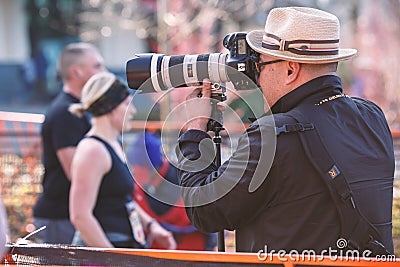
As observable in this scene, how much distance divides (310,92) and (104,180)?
1.99 metres

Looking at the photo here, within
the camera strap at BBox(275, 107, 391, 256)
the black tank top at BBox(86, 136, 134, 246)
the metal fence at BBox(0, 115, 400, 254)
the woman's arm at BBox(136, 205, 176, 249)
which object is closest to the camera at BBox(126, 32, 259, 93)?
the camera strap at BBox(275, 107, 391, 256)

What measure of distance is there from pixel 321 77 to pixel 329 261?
2.32 ft

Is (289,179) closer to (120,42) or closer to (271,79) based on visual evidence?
(271,79)

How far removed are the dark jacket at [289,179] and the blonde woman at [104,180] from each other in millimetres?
1646

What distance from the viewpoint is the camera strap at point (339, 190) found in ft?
7.44

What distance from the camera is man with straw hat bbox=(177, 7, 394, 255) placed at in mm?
2277

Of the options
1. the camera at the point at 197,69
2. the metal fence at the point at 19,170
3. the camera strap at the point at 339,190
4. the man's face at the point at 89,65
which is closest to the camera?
the camera strap at the point at 339,190

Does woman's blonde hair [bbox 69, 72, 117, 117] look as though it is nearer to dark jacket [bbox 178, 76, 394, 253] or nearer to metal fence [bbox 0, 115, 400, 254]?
dark jacket [bbox 178, 76, 394, 253]

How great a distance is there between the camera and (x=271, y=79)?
2463 mm

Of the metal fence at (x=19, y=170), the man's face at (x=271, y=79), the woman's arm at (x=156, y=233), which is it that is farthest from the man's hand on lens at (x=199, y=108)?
the metal fence at (x=19, y=170)

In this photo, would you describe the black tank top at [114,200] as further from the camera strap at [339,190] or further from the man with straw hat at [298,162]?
the camera strap at [339,190]

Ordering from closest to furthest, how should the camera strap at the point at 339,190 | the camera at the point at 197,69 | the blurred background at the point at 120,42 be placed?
the camera strap at the point at 339,190 < the camera at the point at 197,69 < the blurred background at the point at 120,42

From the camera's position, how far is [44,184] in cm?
487

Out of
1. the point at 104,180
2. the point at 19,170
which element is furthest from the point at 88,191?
the point at 19,170
